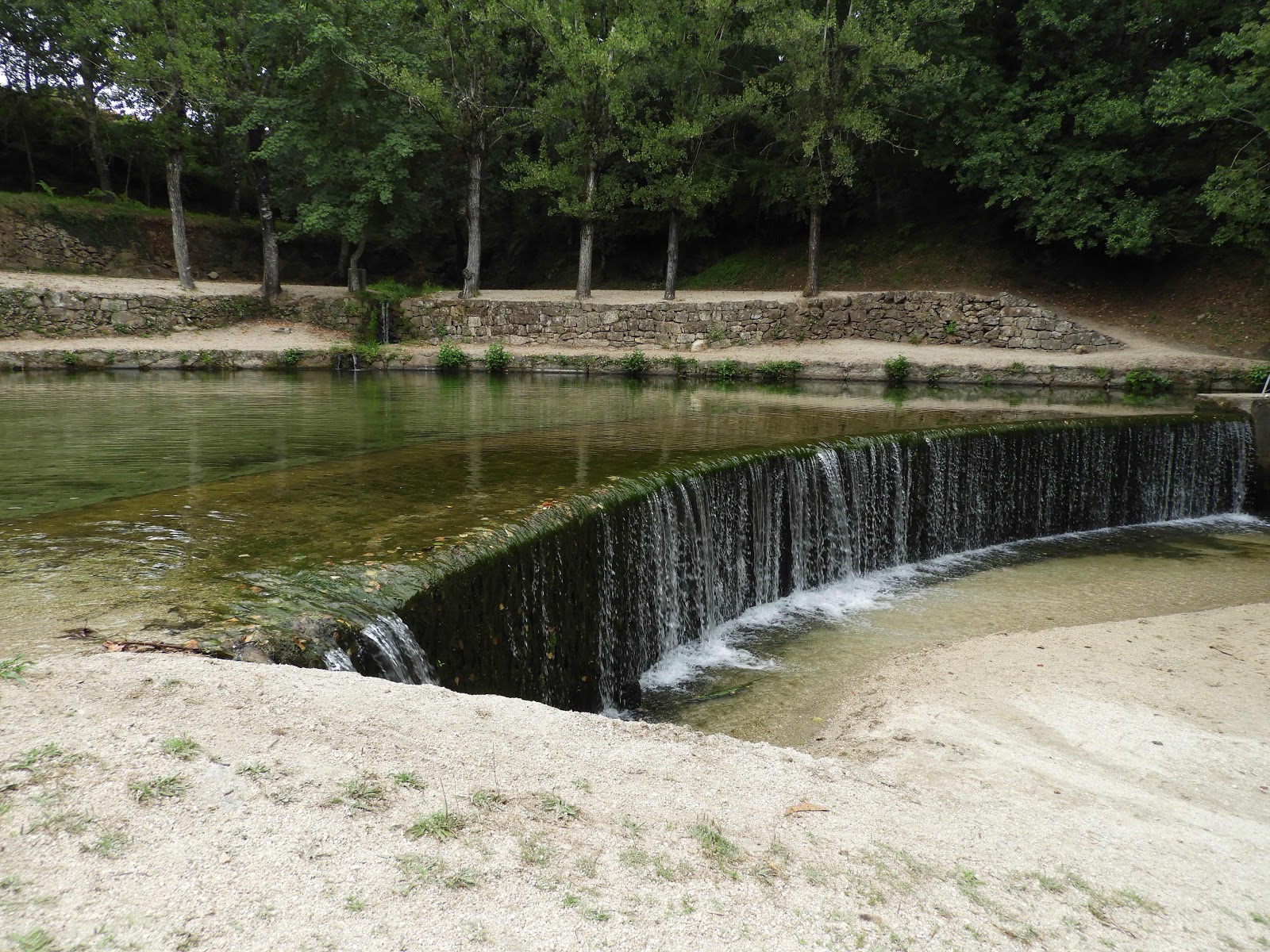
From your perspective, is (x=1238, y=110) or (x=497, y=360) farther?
(x=497, y=360)

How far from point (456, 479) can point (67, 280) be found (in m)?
21.7

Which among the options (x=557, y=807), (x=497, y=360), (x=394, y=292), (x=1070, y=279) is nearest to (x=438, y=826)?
(x=557, y=807)

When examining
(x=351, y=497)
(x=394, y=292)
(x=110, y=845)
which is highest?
(x=394, y=292)

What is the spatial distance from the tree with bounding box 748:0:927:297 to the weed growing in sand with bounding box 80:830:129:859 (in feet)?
71.6

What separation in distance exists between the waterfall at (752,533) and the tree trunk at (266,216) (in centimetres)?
2106

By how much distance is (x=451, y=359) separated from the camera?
20.8m

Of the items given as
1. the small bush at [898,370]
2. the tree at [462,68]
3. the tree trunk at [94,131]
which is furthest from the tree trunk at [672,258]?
the tree trunk at [94,131]

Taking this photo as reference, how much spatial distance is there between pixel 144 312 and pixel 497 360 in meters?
9.77

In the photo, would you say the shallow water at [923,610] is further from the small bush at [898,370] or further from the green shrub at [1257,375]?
the small bush at [898,370]

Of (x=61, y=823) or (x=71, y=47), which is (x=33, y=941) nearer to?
(x=61, y=823)

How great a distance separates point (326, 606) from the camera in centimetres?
409

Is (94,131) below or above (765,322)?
above

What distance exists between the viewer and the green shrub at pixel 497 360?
20562mm

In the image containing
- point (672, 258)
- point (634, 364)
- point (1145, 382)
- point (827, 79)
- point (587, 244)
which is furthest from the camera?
point (672, 258)
